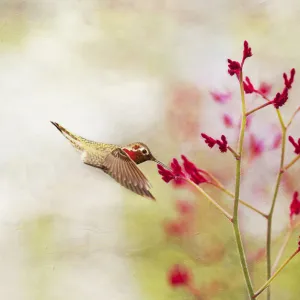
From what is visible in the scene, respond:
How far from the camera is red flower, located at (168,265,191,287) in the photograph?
0.88 metres

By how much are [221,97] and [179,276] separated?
29 cm

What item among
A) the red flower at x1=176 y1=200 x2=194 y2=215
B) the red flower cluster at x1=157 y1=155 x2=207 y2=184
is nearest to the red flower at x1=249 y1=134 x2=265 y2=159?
the red flower at x1=176 y1=200 x2=194 y2=215

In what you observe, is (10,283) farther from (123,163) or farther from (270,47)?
(270,47)

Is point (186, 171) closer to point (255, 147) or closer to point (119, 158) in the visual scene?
point (119, 158)

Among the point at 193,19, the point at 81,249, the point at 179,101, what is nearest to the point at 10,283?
the point at 81,249

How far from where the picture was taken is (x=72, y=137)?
865 millimetres

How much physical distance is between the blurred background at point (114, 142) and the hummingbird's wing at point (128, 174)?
14 centimetres

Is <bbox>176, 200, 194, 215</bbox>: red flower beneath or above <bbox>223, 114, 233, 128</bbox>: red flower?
beneath

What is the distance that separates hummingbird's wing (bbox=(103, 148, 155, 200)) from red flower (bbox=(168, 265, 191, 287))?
0.59ft

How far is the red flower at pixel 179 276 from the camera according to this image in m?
0.88

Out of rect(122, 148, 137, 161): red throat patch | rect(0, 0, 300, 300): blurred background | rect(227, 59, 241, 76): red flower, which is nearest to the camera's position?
rect(227, 59, 241, 76): red flower

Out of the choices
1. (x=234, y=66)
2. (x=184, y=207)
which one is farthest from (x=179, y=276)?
(x=234, y=66)

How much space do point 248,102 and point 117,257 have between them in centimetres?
33

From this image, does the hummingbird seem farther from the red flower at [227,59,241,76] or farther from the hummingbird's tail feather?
the red flower at [227,59,241,76]
